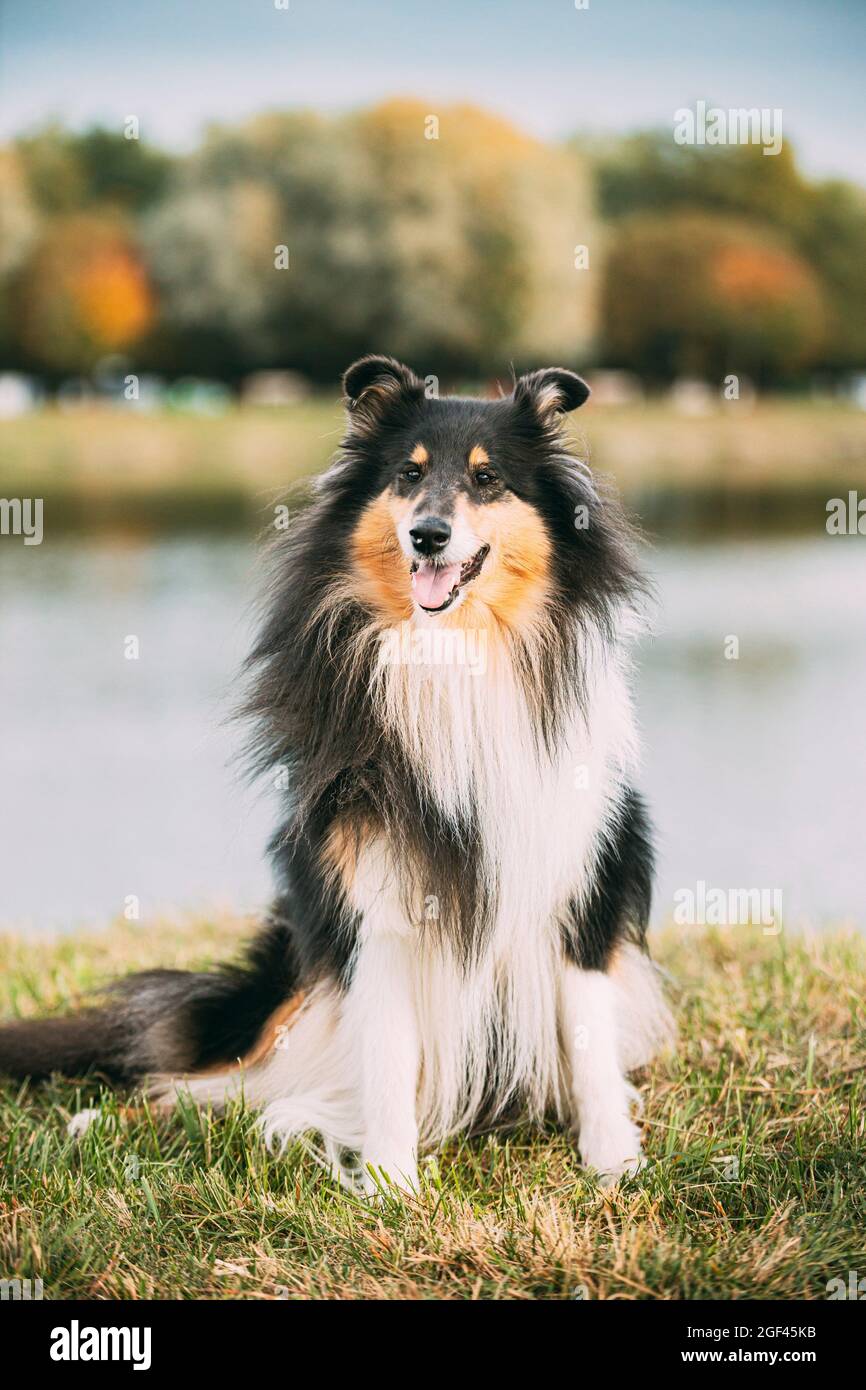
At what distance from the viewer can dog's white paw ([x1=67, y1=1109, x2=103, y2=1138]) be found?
340 centimetres

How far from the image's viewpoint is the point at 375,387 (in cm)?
323

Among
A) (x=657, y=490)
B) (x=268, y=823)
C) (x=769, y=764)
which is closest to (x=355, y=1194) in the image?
(x=268, y=823)

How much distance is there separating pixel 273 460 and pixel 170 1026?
12311mm

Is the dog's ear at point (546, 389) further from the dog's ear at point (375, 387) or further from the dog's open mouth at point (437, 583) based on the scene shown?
the dog's open mouth at point (437, 583)

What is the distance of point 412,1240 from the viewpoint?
9.34ft

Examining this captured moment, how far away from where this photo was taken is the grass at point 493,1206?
2.76 m

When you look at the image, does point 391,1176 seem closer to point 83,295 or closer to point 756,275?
point 83,295

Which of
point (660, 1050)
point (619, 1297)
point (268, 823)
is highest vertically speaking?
point (268, 823)

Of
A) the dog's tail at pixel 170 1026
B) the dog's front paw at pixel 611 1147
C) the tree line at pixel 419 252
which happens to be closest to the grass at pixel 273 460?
the tree line at pixel 419 252

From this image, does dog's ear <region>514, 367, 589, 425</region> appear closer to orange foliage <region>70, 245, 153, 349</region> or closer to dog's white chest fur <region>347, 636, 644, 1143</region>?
dog's white chest fur <region>347, 636, 644, 1143</region>

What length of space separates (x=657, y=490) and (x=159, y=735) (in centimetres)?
935

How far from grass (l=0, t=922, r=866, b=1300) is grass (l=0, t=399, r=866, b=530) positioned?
12474 millimetres

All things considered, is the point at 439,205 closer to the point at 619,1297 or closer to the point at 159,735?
the point at 159,735

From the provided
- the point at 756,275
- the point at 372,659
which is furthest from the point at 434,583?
the point at 756,275
